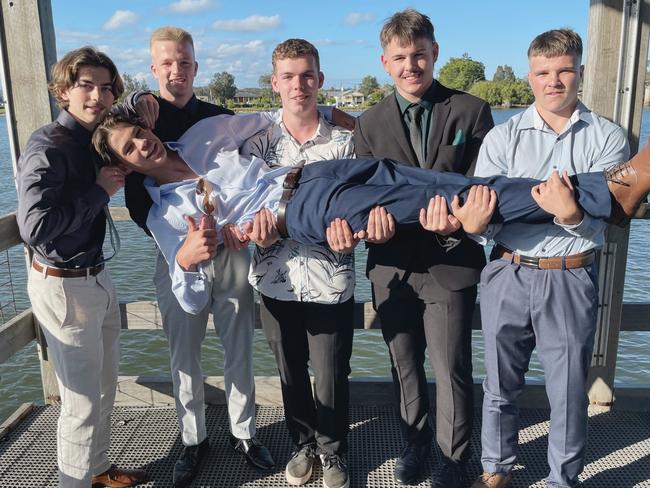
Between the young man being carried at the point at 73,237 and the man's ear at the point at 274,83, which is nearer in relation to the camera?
the young man being carried at the point at 73,237

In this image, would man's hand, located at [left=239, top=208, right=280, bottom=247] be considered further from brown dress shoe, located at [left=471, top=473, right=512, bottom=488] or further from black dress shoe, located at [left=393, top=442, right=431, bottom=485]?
brown dress shoe, located at [left=471, top=473, right=512, bottom=488]

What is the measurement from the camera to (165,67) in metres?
2.75

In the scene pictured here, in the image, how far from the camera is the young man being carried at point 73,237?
2.12 metres

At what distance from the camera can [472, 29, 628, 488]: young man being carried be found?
7.29 feet

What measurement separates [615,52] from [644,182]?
1.12m

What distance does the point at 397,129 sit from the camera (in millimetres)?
2434

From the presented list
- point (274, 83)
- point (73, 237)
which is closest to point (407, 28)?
point (274, 83)

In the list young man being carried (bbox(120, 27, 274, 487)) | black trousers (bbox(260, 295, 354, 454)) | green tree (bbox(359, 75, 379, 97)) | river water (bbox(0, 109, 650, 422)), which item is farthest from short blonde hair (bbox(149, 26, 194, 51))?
green tree (bbox(359, 75, 379, 97))

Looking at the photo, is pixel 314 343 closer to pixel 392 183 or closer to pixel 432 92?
pixel 392 183

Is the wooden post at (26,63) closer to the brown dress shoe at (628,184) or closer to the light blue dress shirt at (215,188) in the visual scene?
the light blue dress shirt at (215,188)

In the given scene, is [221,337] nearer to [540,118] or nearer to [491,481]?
[491,481]

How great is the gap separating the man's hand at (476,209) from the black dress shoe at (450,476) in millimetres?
1105

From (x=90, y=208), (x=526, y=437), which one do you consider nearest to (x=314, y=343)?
(x=90, y=208)

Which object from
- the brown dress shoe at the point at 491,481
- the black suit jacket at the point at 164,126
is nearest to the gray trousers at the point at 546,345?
the brown dress shoe at the point at 491,481
